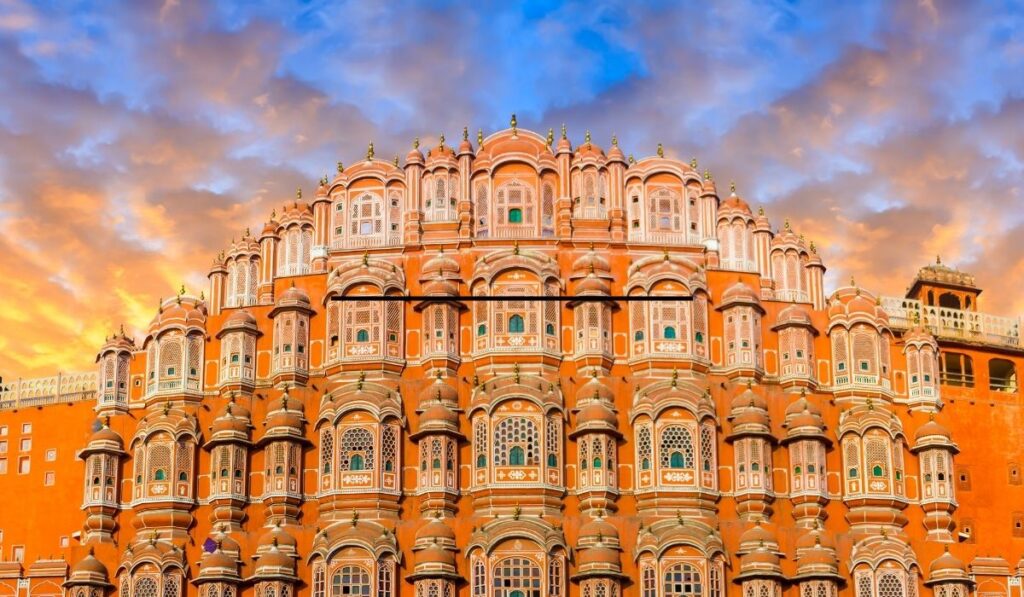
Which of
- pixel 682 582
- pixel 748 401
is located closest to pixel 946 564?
pixel 748 401

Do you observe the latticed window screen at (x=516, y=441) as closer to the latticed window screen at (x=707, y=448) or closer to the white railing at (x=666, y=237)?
the latticed window screen at (x=707, y=448)

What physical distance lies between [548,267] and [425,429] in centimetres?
921

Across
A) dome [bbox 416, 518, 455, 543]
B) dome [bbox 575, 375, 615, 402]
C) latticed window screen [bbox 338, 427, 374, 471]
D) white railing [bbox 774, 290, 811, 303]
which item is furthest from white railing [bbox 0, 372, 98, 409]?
white railing [bbox 774, 290, 811, 303]

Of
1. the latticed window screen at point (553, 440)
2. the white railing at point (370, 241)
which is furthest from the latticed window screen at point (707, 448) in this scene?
the white railing at point (370, 241)

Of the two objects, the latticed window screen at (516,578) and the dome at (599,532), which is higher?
the dome at (599,532)

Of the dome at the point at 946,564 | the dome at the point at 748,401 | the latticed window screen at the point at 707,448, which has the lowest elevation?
the dome at the point at 946,564

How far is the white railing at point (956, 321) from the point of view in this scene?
86.4 meters

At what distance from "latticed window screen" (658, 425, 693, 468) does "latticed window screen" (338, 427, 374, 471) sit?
38.4 ft

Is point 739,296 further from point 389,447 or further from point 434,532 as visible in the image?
point 434,532

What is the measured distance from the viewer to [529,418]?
7069 cm

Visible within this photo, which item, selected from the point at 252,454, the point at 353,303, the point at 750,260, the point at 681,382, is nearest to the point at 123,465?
the point at 252,454

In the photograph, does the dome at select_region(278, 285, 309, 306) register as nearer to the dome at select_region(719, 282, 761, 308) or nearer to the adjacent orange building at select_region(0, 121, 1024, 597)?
the adjacent orange building at select_region(0, 121, 1024, 597)

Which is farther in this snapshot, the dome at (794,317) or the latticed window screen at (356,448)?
the dome at (794,317)

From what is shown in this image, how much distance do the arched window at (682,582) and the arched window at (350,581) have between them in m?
11.6
